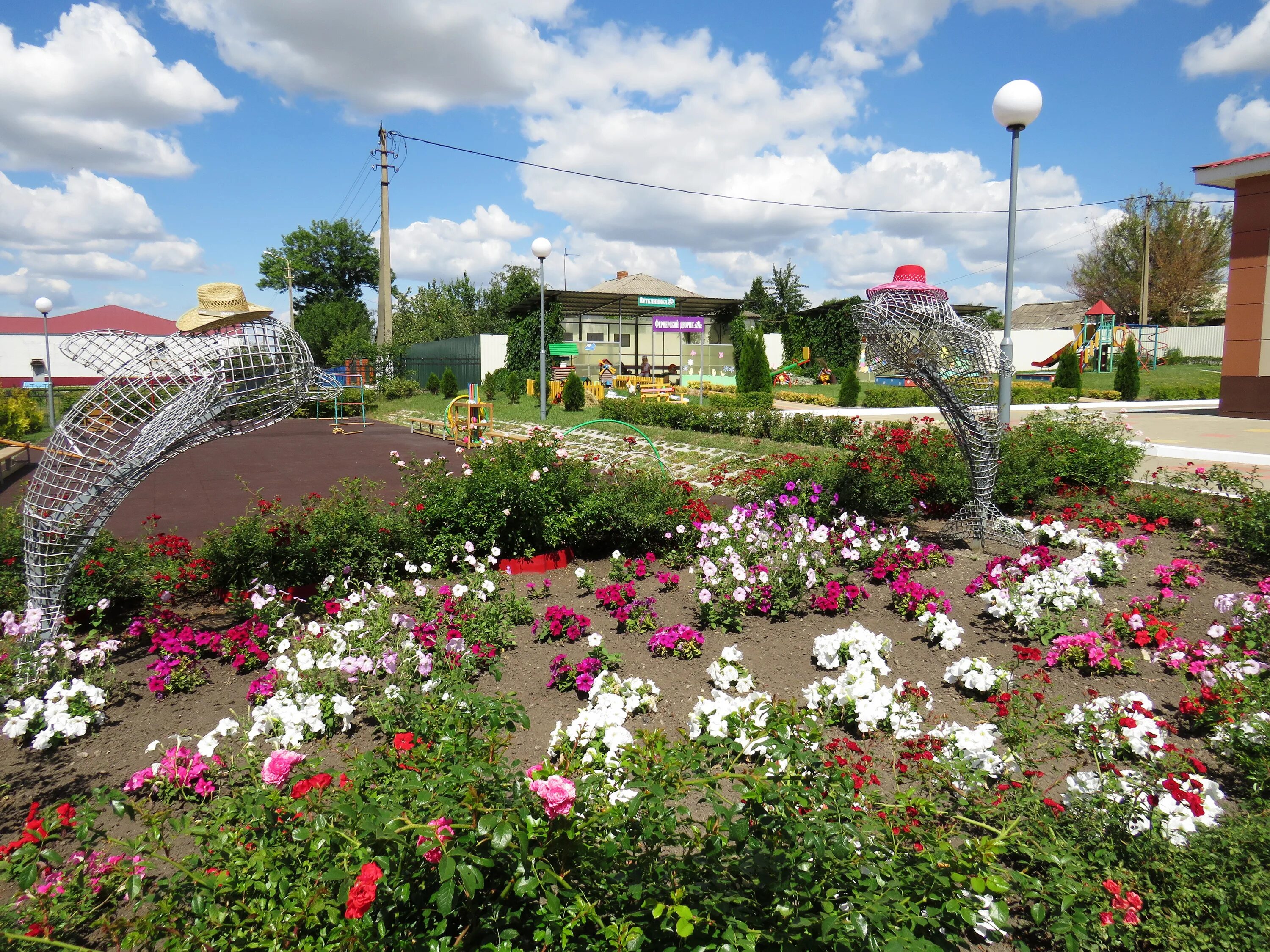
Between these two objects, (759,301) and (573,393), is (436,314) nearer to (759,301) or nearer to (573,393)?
(759,301)

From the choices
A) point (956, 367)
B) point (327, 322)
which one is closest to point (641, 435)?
point (956, 367)

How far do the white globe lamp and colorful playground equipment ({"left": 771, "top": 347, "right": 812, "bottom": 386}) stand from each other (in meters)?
21.8

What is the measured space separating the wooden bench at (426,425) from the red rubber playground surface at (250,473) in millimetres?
209

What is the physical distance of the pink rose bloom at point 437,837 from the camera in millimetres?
1593

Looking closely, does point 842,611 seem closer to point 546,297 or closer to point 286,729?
point 286,729

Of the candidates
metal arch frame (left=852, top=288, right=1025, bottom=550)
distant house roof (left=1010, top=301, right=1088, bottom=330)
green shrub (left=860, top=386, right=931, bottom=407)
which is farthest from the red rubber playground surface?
distant house roof (left=1010, top=301, right=1088, bottom=330)

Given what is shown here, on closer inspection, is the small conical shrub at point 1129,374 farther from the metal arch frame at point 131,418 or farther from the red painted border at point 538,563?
the metal arch frame at point 131,418

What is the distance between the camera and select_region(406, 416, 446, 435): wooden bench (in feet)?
60.1

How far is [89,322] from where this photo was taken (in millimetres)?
59406

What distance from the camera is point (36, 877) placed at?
5.64 ft

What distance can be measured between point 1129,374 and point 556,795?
26.6 meters

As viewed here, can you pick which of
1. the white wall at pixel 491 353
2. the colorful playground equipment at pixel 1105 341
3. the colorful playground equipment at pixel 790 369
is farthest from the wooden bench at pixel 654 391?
the colorful playground equipment at pixel 1105 341

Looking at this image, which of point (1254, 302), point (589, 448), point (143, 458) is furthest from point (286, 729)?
point (1254, 302)

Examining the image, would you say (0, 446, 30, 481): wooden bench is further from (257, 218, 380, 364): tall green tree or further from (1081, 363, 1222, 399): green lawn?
(257, 218, 380, 364): tall green tree
